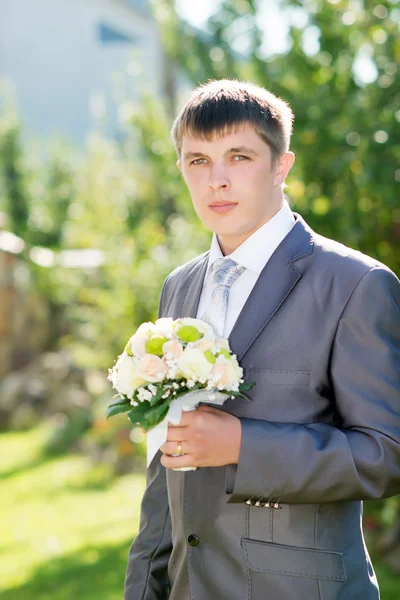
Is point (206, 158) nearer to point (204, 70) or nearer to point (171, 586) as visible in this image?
point (171, 586)

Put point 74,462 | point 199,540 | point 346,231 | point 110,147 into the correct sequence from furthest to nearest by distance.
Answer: point 110,147 → point 74,462 → point 346,231 → point 199,540

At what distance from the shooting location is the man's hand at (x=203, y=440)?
7.37 ft

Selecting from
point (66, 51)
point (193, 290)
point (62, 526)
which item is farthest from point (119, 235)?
point (66, 51)

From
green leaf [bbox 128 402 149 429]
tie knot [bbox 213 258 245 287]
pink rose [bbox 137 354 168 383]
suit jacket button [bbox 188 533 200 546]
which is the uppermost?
tie knot [bbox 213 258 245 287]

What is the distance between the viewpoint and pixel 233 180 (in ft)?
8.35

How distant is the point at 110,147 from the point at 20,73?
11507 mm

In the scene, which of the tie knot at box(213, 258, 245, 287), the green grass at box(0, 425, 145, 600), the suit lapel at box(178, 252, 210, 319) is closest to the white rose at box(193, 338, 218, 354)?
the tie knot at box(213, 258, 245, 287)

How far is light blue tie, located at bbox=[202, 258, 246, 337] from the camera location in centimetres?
261

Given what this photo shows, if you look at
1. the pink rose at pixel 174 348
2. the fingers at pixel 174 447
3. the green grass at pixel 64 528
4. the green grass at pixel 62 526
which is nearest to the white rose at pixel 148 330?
the pink rose at pixel 174 348

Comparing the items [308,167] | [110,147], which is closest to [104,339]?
[308,167]

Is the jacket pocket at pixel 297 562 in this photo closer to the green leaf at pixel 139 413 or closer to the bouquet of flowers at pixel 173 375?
the bouquet of flowers at pixel 173 375

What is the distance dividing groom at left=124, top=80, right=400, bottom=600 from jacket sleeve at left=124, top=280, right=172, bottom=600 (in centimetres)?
8

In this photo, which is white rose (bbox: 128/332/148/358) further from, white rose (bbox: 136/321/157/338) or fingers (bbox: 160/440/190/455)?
fingers (bbox: 160/440/190/455)

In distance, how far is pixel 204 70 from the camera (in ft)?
24.0
